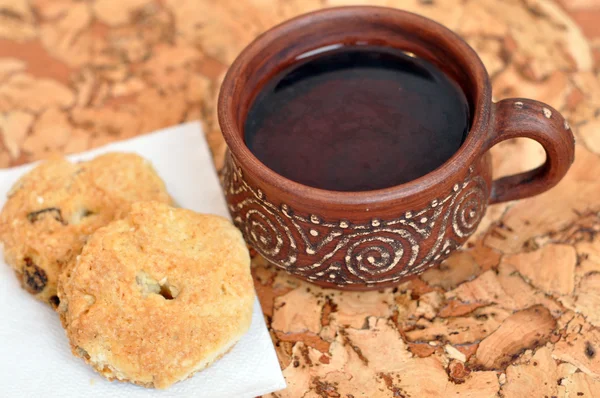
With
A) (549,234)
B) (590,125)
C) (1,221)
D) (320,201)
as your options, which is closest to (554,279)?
(549,234)

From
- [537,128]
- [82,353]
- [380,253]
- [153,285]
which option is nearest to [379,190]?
[380,253]

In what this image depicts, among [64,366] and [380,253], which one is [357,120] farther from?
[64,366]

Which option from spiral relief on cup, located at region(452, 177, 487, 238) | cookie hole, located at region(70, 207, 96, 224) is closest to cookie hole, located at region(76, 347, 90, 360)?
cookie hole, located at region(70, 207, 96, 224)

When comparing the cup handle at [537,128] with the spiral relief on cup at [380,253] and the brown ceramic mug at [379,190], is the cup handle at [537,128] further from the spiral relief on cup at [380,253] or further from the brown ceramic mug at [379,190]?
the spiral relief on cup at [380,253]

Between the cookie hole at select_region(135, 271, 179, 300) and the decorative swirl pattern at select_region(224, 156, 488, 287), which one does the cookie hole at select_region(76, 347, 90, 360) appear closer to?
the cookie hole at select_region(135, 271, 179, 300)

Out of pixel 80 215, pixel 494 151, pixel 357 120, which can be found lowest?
pixel 80 215

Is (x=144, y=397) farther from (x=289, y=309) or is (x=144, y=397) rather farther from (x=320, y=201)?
(x=320, y=201)
